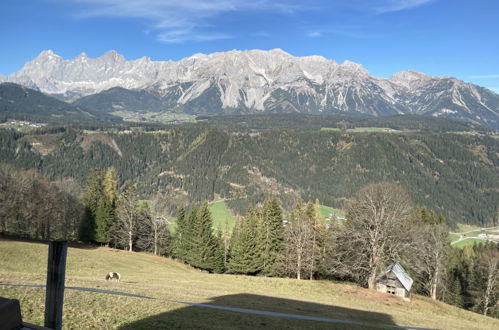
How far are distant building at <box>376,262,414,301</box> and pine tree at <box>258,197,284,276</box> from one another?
2097cm

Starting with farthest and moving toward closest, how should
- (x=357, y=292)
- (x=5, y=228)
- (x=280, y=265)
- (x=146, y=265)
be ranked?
1. (x=5, y=228)
2. (x=280, y=265)
3. (x=146, y=265)
4. (x=357, y=292)

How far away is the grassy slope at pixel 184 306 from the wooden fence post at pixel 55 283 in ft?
29.1

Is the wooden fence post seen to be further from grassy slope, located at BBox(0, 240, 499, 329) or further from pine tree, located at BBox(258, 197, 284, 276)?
pine tree, located at BBox(258, 197, 284, 276)

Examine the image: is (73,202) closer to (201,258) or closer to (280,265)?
(201,258)

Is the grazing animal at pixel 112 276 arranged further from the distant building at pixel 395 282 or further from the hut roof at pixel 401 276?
the hut roof at pixel 401 276

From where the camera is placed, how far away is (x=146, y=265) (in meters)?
56.5

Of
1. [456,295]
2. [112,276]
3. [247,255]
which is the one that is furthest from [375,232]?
[456,295]

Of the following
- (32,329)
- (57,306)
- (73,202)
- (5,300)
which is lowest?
(73,202)

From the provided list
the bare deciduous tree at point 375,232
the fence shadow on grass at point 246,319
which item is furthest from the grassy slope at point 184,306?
the bare deciduous tree at point 375,232

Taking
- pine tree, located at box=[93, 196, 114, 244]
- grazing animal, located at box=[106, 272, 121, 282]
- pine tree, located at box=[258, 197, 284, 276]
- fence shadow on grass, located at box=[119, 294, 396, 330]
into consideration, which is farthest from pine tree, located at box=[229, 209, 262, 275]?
fence shadow on grass, located at box=[119, 294, 396, 330]

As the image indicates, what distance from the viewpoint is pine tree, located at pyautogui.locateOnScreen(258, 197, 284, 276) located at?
214 feet

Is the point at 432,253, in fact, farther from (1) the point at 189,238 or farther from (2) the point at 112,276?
(2) the point at 112,276

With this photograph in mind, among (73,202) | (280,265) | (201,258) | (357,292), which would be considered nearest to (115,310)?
(357,292)

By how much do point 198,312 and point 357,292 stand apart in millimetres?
28278
